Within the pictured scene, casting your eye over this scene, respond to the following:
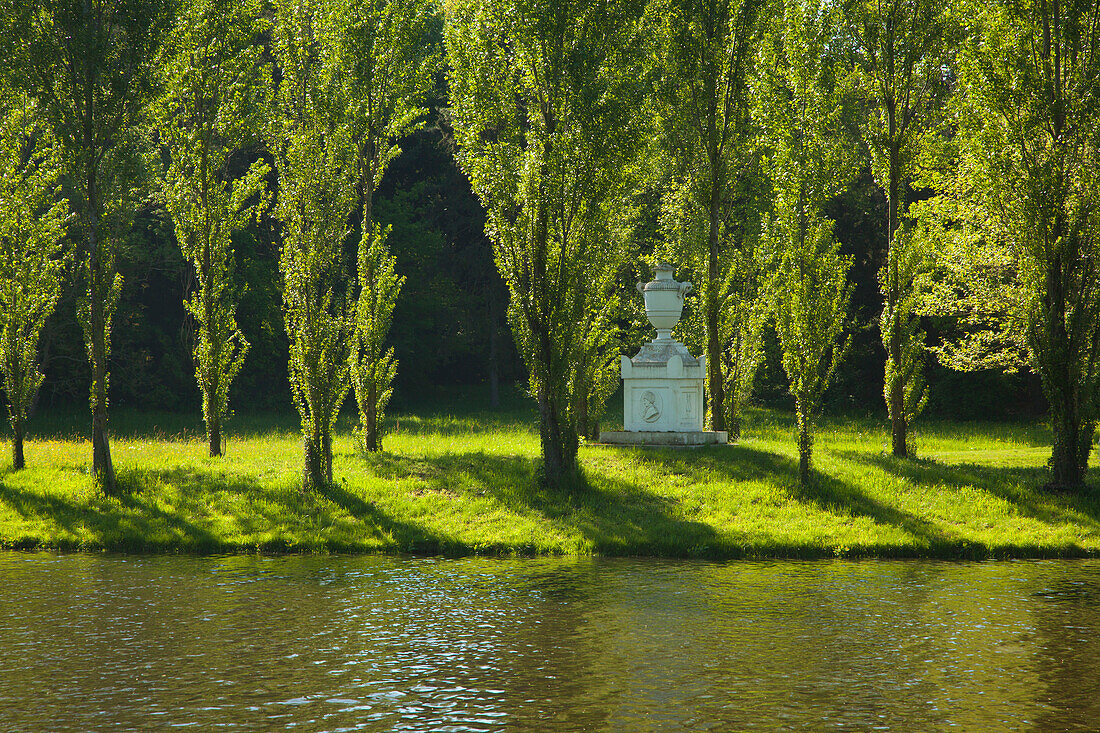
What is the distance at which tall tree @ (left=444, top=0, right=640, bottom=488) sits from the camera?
16.7 m

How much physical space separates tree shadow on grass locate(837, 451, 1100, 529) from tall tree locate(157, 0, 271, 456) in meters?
14.6

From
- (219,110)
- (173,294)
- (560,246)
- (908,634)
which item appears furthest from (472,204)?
(908,634)

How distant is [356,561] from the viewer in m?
14.5

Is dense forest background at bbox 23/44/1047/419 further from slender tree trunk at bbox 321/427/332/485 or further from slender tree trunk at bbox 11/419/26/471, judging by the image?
slender tree trunk at bbox 321/427/332/485

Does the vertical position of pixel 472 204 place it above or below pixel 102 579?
above

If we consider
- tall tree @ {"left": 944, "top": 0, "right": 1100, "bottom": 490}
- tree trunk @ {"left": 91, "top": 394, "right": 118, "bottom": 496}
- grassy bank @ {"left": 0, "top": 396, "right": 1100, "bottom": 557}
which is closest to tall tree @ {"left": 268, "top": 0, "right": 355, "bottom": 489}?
grassy bank @ {"left": 0, "top": 396, "right": 1100, "bottom": 557}

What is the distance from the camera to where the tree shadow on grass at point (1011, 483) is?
16062 millimetres

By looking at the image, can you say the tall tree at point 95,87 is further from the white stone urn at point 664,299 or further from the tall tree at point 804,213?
the tall tree at point 804,213

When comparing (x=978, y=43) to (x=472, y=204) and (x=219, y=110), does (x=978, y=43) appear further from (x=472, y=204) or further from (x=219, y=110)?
(x=472, y=204)

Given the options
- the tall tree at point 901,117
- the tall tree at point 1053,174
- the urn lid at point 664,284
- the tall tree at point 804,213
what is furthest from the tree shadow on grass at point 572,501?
the tall tree at point 1053,174

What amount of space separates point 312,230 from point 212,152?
5720 mm

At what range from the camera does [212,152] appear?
2147cm

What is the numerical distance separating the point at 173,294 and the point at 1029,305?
37.4m

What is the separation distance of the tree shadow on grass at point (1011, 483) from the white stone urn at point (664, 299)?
486 cm
